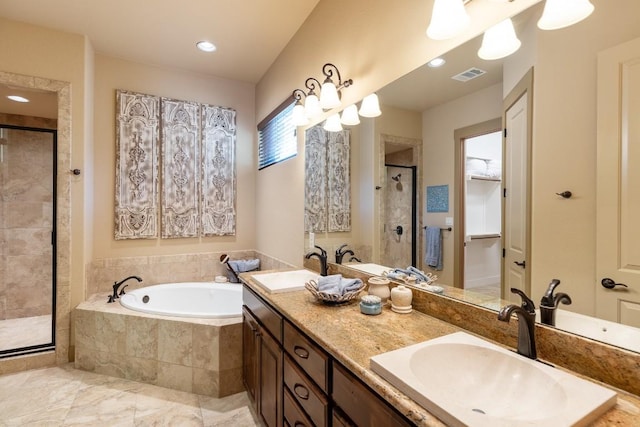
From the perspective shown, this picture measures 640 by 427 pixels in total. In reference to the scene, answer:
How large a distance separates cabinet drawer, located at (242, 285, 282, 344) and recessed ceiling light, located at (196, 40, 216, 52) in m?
2.25

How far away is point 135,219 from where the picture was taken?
3.20 metres

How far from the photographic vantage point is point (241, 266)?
11.2 feet

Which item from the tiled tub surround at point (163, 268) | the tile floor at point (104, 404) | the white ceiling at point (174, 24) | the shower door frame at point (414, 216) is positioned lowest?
the tile floor at point (104, 404)

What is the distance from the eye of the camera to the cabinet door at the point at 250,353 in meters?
1.90

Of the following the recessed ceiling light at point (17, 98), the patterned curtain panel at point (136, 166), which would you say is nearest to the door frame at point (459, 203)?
the patterned curtain panel at point (136, 166)

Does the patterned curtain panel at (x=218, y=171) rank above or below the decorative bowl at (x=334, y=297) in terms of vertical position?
above

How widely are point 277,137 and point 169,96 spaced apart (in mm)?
1302

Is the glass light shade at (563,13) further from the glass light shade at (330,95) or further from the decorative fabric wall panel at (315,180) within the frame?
the decorative fabric wall panel at (315,180)

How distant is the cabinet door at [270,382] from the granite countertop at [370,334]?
235 mm

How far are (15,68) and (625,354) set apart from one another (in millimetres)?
3994

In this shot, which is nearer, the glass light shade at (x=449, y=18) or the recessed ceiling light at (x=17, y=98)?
the glass light shade at (x=449, y=18)

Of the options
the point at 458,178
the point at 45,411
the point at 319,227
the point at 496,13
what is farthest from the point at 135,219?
the point at 496,13

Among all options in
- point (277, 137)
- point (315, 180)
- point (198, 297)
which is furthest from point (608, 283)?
point (198, 297)

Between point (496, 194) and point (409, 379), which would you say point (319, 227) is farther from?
point (409, 379)
